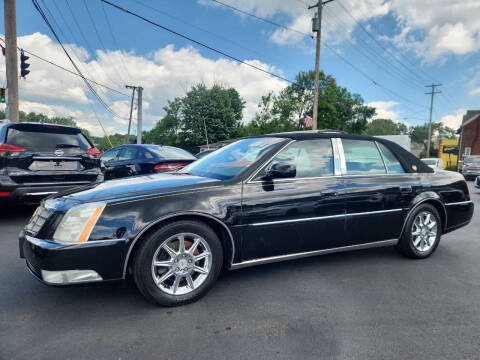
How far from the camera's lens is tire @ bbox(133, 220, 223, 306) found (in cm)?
240

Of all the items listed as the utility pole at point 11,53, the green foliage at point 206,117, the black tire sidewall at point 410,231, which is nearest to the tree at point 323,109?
the green foliage at point 206,117

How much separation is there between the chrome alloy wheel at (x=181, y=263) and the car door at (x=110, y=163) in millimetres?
5835

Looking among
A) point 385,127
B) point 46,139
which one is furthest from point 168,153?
point 385,127

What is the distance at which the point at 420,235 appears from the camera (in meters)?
3.83

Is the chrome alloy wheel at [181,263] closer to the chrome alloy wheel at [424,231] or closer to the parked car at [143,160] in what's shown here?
the chrome alloy wheel at [424,231]

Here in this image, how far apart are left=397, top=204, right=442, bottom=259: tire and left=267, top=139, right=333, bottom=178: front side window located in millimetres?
1301

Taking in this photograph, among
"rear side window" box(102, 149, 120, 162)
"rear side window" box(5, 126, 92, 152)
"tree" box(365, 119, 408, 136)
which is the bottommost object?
"rear side window" box(102, 149, 120, 162)

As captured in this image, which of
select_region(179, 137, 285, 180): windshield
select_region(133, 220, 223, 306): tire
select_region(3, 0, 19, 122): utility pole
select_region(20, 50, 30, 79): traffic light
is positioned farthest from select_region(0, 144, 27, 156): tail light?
select_region(20, 50, 30, 79): traffic light

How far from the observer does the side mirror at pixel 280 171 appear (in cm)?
280

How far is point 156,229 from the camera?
2447 mm

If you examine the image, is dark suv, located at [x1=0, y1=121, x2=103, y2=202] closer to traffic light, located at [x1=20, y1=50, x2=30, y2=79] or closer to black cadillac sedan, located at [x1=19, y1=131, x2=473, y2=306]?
black cadillac sedan, located at [x1=19, y1=131, x2=473, y2=306]

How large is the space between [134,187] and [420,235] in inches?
134

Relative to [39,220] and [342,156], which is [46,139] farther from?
[342,156]

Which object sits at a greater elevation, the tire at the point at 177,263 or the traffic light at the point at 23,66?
the traffic light at the point at 23,66
